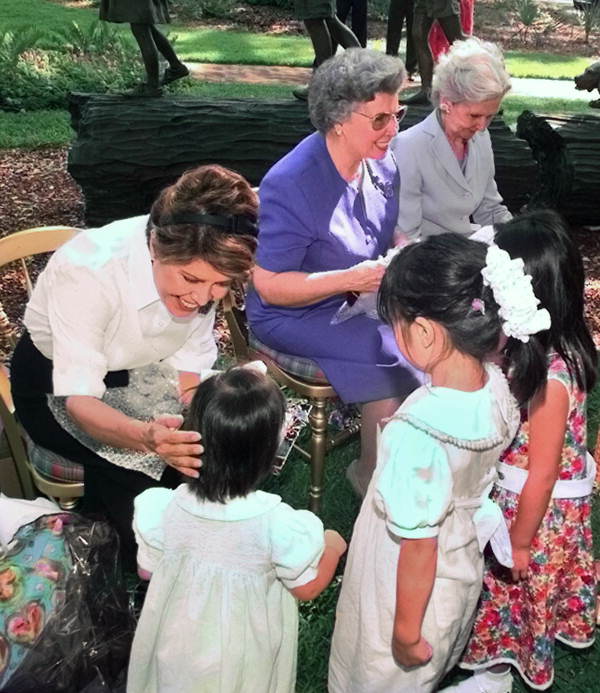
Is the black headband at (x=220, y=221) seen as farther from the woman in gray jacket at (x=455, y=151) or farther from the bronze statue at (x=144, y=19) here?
the bronze statue at (x=144, y=19)

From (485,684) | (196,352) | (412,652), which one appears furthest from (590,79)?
(412,652)


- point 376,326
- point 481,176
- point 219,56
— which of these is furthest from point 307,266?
point 219,56

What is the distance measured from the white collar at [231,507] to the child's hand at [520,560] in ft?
2.45

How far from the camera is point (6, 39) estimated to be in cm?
1014

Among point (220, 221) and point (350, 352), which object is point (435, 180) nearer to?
point (350, 352)

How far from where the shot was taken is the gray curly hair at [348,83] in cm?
278

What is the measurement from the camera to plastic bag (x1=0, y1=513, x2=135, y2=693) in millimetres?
2051

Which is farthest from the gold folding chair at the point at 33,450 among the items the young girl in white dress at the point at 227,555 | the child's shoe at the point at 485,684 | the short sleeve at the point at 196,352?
the child's shoe at the point at 485,684

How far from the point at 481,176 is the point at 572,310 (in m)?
1.64

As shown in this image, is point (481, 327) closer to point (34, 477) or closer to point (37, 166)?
point (34, 477)

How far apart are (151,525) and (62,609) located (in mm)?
410

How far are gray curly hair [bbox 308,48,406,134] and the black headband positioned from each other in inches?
30.2

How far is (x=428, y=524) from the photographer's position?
5.83 feet

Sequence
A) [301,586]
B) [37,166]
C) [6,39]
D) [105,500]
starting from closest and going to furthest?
[301,586] → [105,500] → [37,166] → [6,39]
